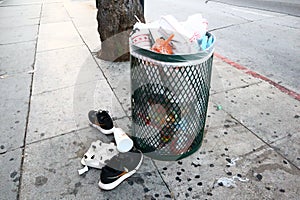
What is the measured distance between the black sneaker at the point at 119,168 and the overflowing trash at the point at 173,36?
2.50 ft

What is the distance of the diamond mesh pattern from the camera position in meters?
1.62

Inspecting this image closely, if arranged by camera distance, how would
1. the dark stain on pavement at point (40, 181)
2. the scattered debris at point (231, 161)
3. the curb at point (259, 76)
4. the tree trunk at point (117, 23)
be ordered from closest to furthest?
the dark stain on pavement at point (40, 181)
the scattered debris at point (231, 161)
the curb at point (259, 76)
the tree trunk at point (117, 23)

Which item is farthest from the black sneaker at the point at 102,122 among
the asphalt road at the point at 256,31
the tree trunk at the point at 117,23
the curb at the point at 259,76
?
the asphalt road at the point at 256,31

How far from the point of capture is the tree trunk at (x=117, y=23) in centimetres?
337

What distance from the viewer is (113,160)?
1.77 metres

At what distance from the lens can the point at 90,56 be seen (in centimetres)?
393

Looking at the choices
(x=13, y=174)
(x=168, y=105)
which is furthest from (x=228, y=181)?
(x=13, y=174)

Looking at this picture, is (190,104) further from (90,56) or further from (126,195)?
(90,56)

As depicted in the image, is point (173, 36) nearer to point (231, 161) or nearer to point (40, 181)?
point (231, 161)

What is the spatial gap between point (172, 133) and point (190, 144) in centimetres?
21

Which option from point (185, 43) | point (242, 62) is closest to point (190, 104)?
point (185, 43)

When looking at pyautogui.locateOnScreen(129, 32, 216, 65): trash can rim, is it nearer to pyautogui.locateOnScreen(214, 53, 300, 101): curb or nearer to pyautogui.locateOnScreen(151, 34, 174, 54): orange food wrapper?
pyautogui.locateOnScreen(151, 34, 174, 54): orange food wrapper

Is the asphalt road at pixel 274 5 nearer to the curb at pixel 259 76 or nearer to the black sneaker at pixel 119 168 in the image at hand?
the curb at pixel 259 76

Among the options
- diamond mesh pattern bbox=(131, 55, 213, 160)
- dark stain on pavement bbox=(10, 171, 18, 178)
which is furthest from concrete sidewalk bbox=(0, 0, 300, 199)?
diamond mesh pattern bbox=(131, 55, 213, 160)
